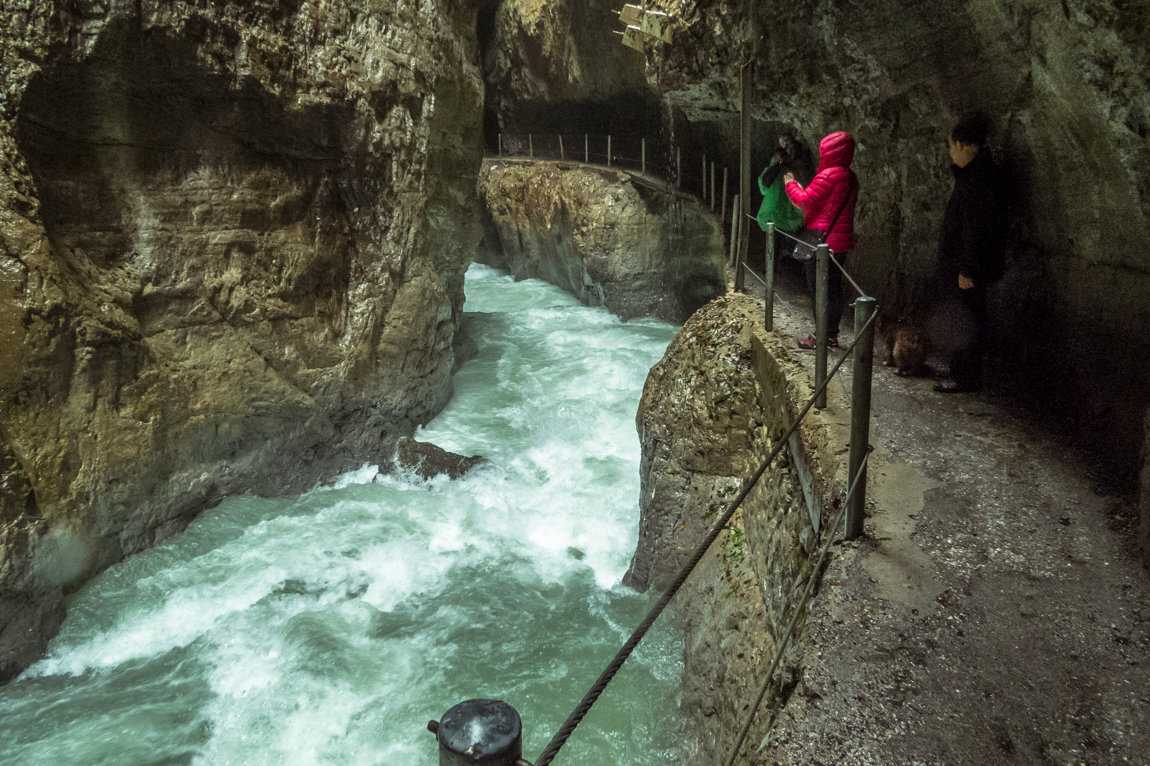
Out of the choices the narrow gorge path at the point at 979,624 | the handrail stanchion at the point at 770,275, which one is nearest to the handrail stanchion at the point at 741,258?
the handrail stanchion at the point at 770,275

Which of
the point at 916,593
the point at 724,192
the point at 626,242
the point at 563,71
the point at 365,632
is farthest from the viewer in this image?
the point at 563,71

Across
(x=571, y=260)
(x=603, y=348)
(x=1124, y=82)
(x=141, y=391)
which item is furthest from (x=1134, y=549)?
(x=571, y=260)

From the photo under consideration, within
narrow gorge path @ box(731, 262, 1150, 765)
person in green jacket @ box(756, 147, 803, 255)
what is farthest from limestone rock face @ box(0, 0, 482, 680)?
narrow gorge path @ box(731, 262, 1150, 765)

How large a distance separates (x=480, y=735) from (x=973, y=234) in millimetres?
3844

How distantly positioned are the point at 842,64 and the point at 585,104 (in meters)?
13.2

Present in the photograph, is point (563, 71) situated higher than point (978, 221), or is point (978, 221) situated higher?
point (563, 71)

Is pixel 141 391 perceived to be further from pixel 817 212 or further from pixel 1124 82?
pixel 1124 82

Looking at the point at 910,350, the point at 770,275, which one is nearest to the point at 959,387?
the point at 910,350

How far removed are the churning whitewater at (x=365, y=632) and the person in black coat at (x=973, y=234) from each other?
263cm

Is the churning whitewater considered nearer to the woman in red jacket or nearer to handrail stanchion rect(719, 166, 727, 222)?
the woman in red jacket

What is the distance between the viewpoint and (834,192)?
5066 mm

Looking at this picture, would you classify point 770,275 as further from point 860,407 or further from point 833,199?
point 860,407

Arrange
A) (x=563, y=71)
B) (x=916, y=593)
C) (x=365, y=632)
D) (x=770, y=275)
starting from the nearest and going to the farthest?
(x=916, y=593)
(x=770, y=275)
(x=365, y=632)
(x=563, y=71)

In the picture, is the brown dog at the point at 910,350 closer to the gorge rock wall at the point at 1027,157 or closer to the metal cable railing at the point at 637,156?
the gorge rock wall at the point at 1027,157
